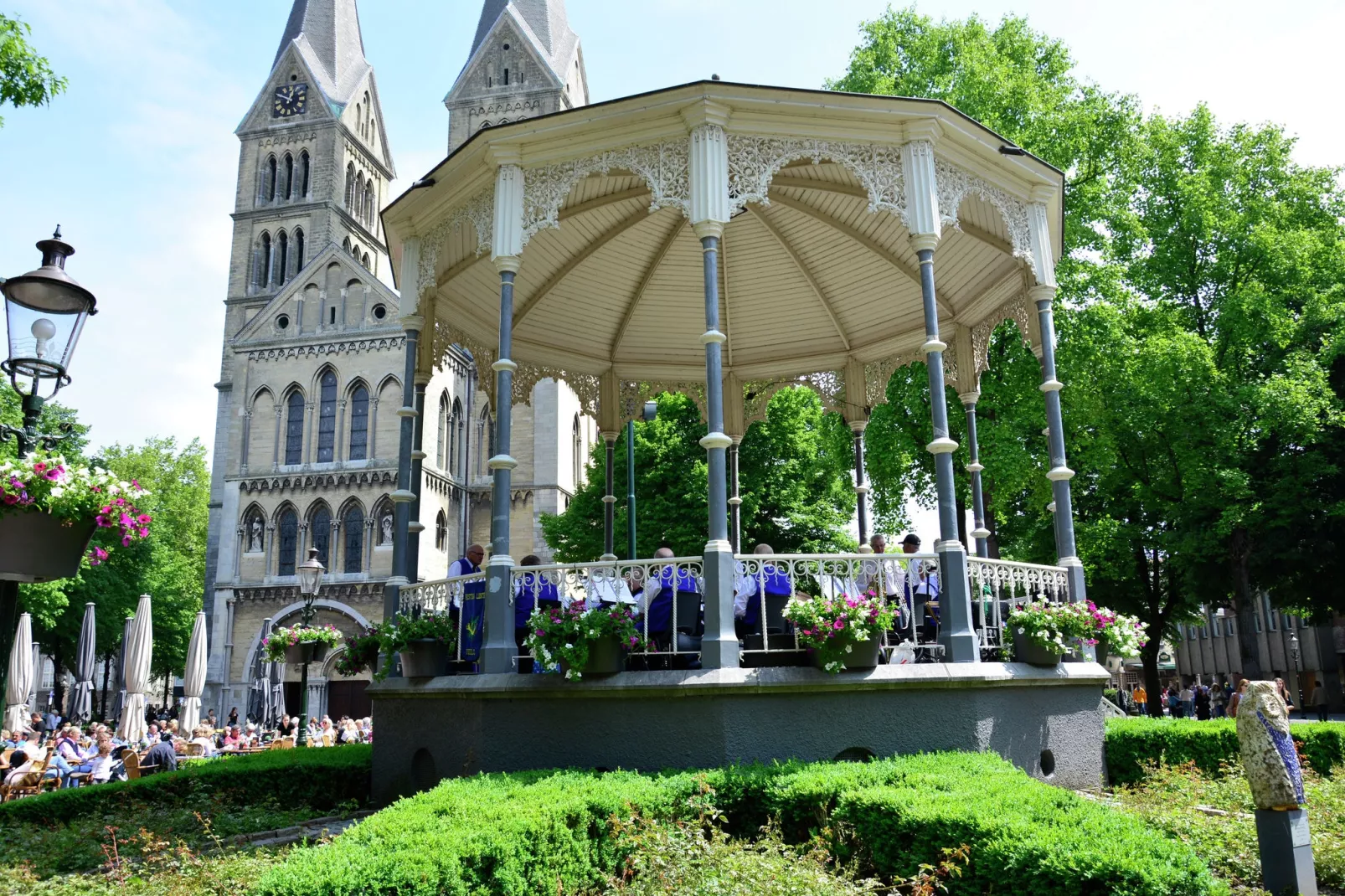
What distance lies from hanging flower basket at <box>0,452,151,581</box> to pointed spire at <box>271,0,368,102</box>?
58860 millimetres

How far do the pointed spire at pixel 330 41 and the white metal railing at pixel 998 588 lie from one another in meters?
58.0

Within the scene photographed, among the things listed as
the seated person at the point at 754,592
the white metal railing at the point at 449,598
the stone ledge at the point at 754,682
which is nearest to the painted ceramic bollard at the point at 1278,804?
the stone ledge at the point at 754,682

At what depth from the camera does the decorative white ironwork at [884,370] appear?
16.2 meters

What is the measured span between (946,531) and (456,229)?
6843 mm

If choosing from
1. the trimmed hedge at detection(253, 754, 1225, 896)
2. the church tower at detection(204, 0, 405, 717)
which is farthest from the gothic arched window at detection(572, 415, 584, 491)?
the trimmed hedge at detection(253, 754, 1225, 896)

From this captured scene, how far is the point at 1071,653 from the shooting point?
409 inches

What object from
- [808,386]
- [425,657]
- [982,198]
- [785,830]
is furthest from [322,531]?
[785,830]

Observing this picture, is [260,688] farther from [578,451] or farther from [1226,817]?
[1226,817]

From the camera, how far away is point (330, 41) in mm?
62094

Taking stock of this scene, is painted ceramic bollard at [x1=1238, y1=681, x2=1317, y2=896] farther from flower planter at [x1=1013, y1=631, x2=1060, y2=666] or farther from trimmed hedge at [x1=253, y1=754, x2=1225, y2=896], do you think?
flower planter at [x1=1013, y1=631, x2=1060, y2=666]

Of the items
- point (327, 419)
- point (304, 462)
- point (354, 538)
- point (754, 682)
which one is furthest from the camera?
point (327, 419)

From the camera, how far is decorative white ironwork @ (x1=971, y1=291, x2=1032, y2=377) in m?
13.3

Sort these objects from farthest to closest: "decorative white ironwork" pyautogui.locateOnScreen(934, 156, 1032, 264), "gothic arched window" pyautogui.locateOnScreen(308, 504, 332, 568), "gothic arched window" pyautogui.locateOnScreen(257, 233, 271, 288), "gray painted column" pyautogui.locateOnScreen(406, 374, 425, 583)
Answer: "gothic arched window" pyautogui.locateOnScreen(257, 233, 271, 288) → "gothic arched window" pyautogui.locateOnScreen(308, 504, 332, 568) → "gray painted column" pyautogui.locateOnScreen(406, 374, 425, 583) → "decorative white ironwork" pyautogui.locateOnScreen(934, 156, 1032, 264)

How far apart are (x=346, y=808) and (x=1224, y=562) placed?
2379 centimetres
